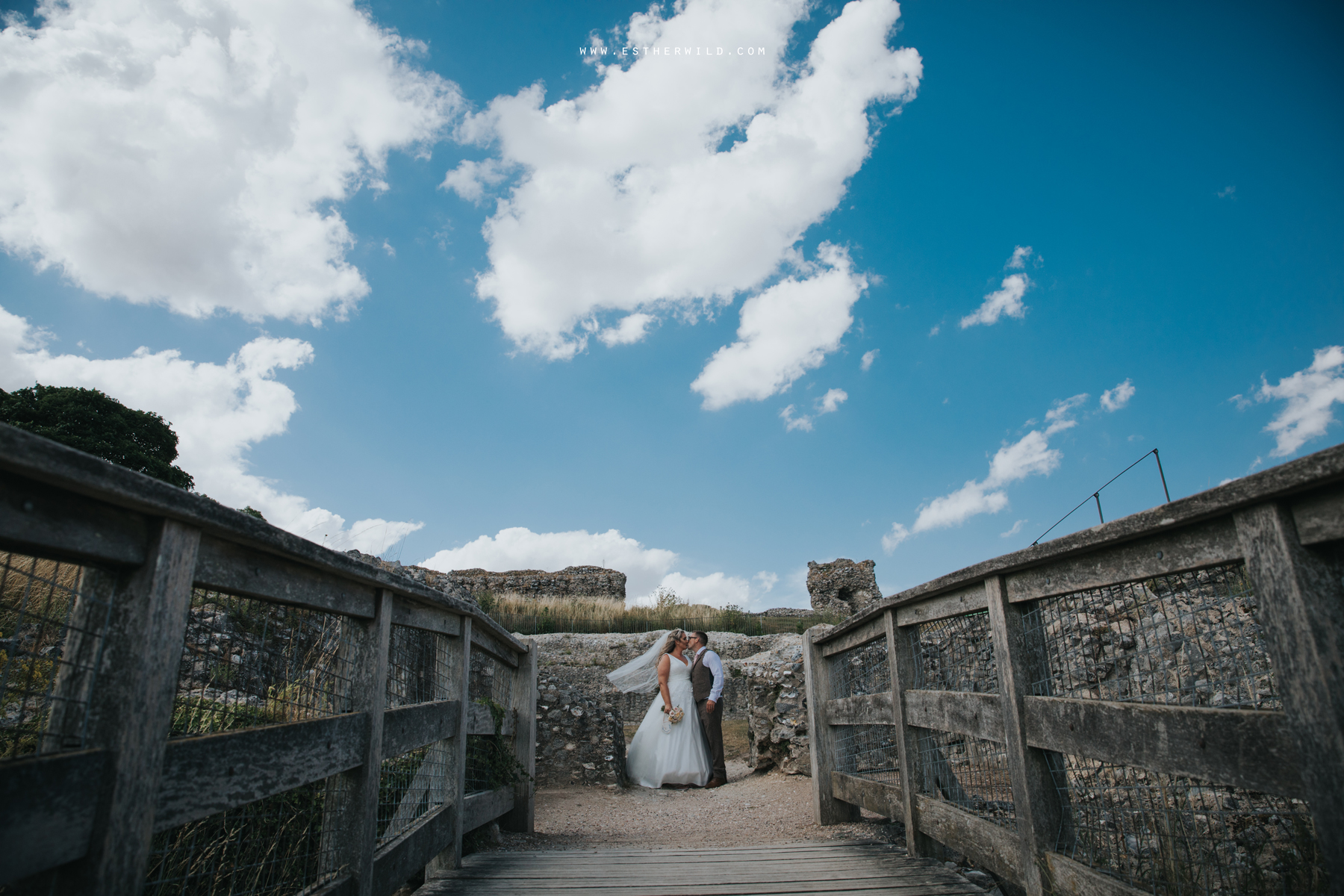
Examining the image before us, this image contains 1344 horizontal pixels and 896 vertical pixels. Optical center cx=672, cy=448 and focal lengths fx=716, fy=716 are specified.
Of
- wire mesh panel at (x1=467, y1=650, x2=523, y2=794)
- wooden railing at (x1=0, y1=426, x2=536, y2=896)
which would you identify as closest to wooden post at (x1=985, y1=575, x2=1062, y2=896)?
wooden railing at (x1=0, y1=426, x2=536, y2=896)

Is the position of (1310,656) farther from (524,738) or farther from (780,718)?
(780,718)

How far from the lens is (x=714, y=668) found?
28.8ft

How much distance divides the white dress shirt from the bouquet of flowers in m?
0.39

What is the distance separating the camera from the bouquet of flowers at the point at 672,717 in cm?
838

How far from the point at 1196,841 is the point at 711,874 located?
2.15 metres

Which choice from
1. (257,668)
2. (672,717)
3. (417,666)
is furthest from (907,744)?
(672,717)

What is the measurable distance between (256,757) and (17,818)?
73 centimetres

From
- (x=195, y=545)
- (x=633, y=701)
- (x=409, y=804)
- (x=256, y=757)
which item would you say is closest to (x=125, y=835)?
(x=256, y=757)

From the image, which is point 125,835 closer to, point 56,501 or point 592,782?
point 56,501

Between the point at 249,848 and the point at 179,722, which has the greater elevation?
the point at 179,722

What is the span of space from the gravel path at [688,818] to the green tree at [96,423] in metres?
19.4

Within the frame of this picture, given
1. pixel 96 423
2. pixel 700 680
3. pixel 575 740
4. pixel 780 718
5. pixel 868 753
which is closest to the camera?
pixel 868 753

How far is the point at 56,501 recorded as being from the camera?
134 cm

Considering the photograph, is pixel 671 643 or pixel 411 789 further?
pixel 671 643
